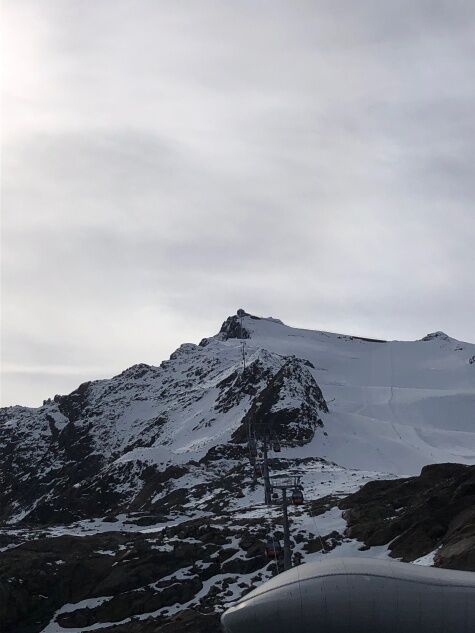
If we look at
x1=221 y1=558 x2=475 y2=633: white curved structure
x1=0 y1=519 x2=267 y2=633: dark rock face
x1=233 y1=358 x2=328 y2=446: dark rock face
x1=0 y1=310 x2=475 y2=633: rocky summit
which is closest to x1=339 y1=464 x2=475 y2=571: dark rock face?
x1=0 y1=310 x2=475 y2=633: rocky summit

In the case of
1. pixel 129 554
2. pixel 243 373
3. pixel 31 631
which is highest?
pixel 243 373

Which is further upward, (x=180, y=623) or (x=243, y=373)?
(x=243, y=373)

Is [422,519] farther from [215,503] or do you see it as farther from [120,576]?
[215,503]

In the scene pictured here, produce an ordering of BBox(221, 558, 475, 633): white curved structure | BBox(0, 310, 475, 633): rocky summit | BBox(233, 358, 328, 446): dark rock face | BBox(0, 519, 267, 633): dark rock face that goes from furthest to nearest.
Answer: BBox(233, 358, 328, 446): dark rock face < BBox(0, 310, 475, 633): rocky summit < BBox(0, 519, 267, 633): dark rock face < BBox(221, 558, 475, 633): white curved structure

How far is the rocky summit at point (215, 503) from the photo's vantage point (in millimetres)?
59188

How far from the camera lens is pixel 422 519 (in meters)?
59.2

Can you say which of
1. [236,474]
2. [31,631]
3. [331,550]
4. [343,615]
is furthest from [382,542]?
[236,474]

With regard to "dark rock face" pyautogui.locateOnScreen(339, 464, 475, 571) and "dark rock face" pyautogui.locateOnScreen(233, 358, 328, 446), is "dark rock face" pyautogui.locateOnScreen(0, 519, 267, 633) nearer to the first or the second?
"dark rock face" pyautogui.locateOnScreen(339, 464, 475, 571)

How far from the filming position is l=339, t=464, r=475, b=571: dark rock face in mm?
50781

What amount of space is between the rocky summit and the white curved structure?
17.0 metres

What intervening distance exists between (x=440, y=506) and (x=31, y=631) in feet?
94.0

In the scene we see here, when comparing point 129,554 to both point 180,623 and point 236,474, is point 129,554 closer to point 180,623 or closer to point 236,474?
point 180,623

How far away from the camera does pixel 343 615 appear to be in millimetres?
29188

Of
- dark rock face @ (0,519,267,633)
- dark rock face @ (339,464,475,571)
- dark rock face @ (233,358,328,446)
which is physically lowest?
dark rock face @ (0,519,267,633)
